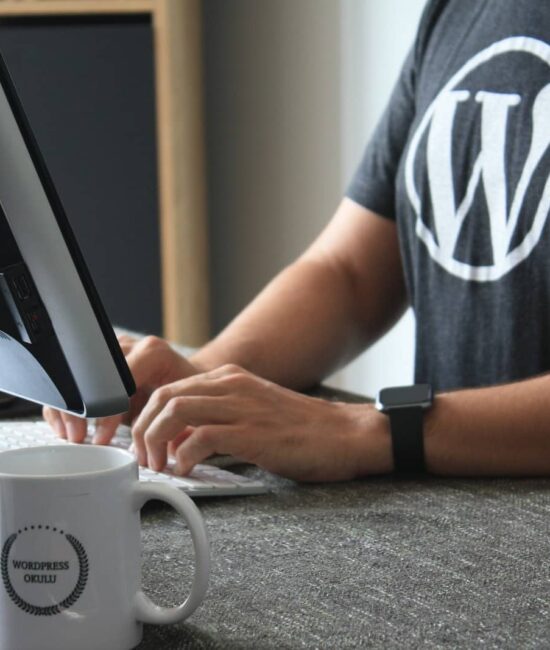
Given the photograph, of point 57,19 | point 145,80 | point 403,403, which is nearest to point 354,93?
point 145,80

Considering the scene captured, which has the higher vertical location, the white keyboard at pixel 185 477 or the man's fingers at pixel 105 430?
the man's fingers at pixel 105 430

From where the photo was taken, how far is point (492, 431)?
87 cm

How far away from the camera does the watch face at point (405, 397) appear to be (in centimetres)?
88

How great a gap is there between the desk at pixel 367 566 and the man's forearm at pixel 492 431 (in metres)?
0.02

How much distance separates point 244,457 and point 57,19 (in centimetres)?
232

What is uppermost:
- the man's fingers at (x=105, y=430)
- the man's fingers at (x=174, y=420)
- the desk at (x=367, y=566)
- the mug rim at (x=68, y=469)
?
the mug rim at (x=68, y=469)

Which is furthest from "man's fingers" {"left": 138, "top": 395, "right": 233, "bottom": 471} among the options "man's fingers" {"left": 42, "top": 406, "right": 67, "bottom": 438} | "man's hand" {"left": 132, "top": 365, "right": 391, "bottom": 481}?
"man's fingers" {"left": 42, "top": 406, "right": 67, "bottom": 438}

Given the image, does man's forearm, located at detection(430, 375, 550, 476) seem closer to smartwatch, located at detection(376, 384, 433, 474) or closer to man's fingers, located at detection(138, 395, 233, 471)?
smartwatch, located at detection(376, 384, 433, 474)

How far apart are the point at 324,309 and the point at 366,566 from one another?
0.68 m

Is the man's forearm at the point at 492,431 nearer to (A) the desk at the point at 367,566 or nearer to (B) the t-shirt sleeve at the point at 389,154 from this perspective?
(A) the desk at the point at 367,566

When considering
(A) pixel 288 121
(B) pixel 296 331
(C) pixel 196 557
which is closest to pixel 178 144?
(A) pixel 288 121

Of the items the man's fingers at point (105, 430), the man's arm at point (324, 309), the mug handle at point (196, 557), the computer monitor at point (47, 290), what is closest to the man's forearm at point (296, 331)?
the man's arm at point (324, 309)

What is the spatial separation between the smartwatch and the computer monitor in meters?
0.29

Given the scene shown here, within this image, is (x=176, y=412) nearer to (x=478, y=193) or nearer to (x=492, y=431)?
(x=492, y=431)
